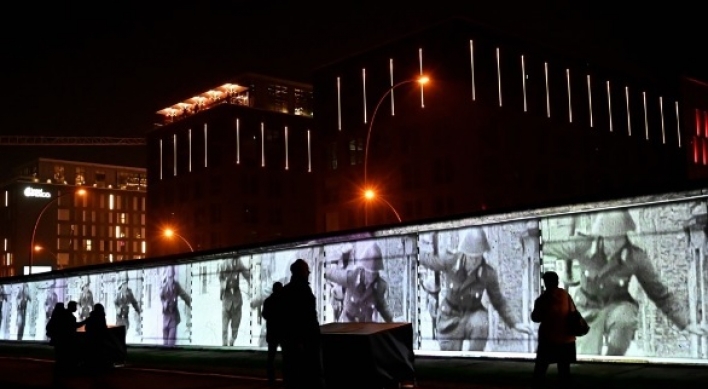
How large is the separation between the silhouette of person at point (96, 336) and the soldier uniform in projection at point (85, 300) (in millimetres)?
11366

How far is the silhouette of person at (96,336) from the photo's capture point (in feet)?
64.3

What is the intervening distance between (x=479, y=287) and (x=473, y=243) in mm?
924

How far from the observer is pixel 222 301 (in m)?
24.5

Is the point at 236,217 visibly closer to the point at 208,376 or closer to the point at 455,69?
the point at 455,69

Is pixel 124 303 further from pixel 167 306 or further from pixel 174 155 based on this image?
pixel 174 155

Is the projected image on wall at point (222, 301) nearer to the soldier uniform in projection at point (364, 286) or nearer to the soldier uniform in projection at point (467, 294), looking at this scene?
the soldier uniform in projection at point (364, 286)

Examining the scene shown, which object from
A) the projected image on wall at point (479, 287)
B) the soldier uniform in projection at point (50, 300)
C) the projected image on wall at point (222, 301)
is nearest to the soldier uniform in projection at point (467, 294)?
the projected image on wall at point (479, 287)

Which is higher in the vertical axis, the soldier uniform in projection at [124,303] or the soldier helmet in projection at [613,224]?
the soldier helmet in projection at [613,224]

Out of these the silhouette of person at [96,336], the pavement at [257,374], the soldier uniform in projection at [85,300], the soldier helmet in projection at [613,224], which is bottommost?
the pavement at [257,374]

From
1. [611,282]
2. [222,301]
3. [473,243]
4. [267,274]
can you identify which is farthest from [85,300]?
[611,282]

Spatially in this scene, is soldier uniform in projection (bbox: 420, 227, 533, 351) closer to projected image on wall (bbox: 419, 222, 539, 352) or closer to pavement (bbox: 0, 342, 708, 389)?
projected image on wall (bbox: 419, 222, 539, 352)

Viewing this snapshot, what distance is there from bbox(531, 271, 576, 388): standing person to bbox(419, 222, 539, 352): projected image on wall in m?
5.65

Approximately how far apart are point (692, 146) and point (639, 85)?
987 cm

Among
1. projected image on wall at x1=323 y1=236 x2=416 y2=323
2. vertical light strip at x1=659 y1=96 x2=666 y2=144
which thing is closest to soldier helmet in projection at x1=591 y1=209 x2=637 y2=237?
projected image on wall at x1=323 y1=236 x2=416 y2=323
